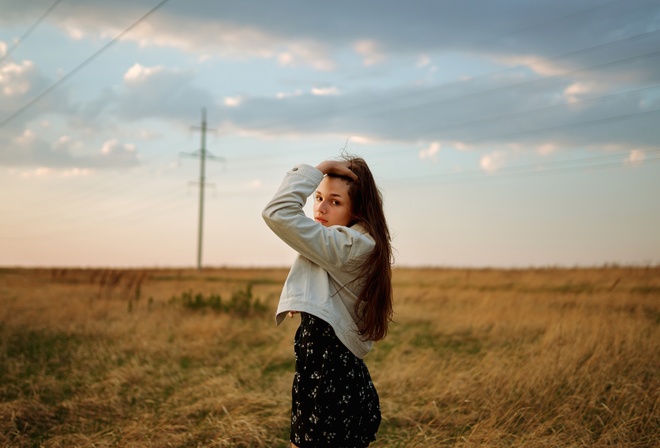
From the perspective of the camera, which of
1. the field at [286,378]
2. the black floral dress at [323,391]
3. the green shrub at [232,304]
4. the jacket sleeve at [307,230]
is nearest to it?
the jacket sleeve at [307,230]

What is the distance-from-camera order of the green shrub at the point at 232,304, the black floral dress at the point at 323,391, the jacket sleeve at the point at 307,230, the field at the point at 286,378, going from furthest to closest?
1. the green shrub at the point at 232,304
2. the field at the point at 286,378
3. the black floral dress at the point at 323,391
4. the jacket sleeve at the point at 307,230

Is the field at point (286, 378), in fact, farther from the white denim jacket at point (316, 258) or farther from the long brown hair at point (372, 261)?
the white denim jacket at point (316, 258)

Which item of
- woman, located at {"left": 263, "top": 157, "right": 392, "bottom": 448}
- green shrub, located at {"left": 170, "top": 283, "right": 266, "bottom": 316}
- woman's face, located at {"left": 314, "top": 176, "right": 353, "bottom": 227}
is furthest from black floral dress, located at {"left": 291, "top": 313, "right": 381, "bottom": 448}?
green shrub, located at {"left": 170, "top": 283, "right": 266, "bottom": 316}

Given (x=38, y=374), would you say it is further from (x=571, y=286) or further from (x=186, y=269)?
(x=186, y=269)

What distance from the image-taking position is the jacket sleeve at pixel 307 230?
231 cm

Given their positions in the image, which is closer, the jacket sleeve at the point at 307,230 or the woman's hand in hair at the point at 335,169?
the jacket sleeve at the point at 307,230

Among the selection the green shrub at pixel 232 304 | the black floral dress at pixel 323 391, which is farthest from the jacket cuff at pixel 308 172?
the green shrub at pixel 232 304

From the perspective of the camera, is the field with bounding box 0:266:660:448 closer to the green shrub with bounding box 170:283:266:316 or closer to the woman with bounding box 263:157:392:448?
the green shrub with bounding box 170:283:266:316

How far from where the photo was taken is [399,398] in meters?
5.58

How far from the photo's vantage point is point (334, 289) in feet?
8.09

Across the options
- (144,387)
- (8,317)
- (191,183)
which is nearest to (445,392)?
(144,387)

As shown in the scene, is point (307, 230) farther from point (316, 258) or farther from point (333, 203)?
point (333, 203)

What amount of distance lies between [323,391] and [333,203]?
2.45 ft

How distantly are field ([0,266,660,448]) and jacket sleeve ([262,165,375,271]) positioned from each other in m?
2.15
